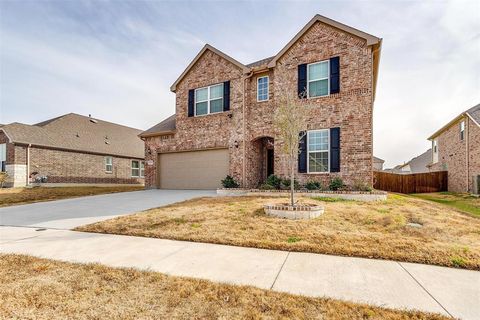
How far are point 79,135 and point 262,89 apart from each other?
1814cm

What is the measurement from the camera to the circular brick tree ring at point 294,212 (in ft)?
21.9

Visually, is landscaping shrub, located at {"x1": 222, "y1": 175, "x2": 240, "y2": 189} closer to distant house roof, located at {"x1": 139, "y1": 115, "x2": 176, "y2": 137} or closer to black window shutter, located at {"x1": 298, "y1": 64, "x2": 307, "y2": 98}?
distant house roof, located at {"x1": 139, "y1": 115, "x2": 176, "y2": 137}

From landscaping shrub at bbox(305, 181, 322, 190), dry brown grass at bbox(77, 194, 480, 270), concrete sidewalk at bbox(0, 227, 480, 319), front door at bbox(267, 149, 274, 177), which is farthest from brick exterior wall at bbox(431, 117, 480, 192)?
concrete sidewalk at bbox(0, 227, 480, 319)

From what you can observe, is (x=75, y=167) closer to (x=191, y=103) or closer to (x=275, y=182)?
(x=191, y=103)

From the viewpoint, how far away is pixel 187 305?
107 inches

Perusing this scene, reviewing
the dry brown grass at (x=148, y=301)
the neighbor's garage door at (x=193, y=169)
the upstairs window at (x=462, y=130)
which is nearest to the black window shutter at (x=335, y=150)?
the neighbor's garage door at (x=193, y=169)

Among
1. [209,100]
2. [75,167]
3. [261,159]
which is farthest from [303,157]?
[75,167]

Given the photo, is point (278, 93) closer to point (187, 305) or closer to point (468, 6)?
point (468, 6)

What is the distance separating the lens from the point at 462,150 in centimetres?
1794

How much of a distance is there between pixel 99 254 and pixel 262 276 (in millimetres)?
3035

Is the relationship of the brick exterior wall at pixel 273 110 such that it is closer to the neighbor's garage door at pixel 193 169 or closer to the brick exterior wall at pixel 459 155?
the neighbor's garage door at pixel 193 169

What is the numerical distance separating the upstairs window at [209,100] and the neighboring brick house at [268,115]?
0.06 m

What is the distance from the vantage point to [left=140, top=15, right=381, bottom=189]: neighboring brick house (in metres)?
11.0

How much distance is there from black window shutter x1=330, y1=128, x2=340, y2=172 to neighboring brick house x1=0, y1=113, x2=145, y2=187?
20.3m
